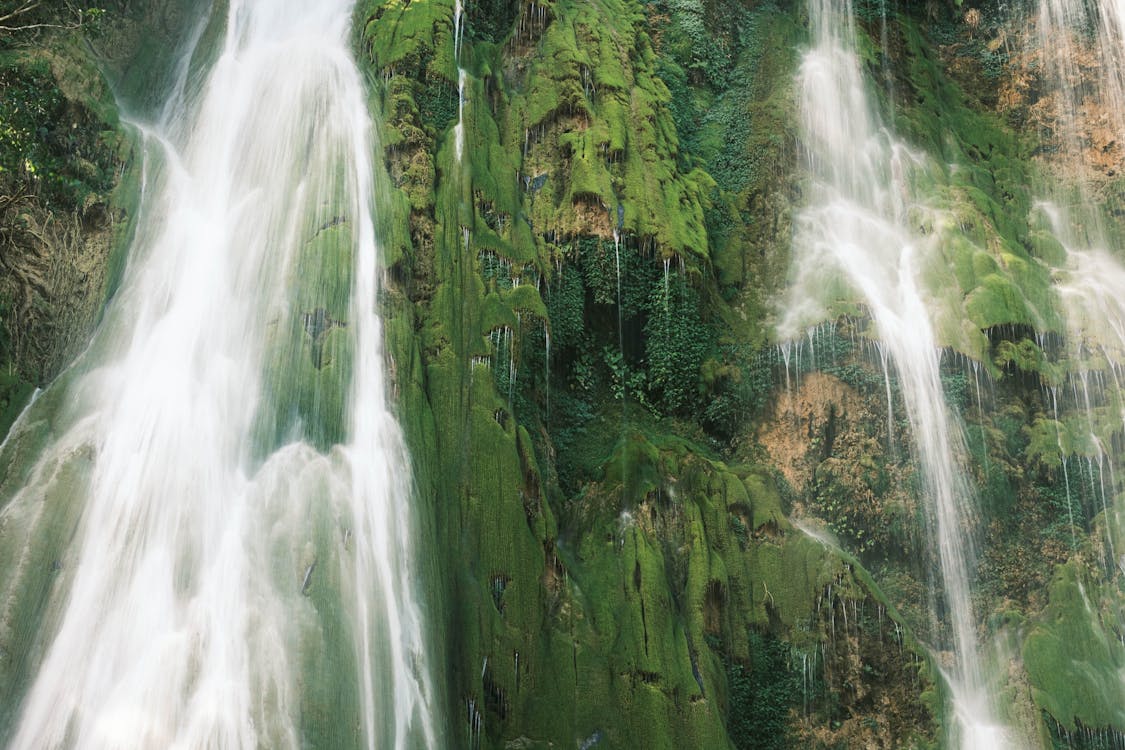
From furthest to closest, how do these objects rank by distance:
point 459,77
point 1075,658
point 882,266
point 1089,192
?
1. point 1089,192
2. point 882,266
3. point 459,77
4. point 1075,658

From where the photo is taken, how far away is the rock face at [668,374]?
12.3 meters

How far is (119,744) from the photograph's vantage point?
31.1ft

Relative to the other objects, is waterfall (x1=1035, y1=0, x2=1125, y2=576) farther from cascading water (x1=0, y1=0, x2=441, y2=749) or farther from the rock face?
cascading water (x1=0, y1=0, x2=441, y2=749)

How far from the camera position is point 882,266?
17.7m

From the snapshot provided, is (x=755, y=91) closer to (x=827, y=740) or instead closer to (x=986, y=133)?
(x=986, y=133)

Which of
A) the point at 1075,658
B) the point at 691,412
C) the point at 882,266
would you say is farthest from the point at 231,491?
the point at 1075,658

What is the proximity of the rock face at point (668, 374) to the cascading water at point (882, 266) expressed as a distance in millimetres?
271

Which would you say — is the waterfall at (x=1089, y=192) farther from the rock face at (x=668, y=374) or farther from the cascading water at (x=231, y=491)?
the cascading water at (x=231, y=491)

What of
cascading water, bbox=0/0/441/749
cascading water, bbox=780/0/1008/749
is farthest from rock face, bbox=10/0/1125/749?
cascading water, bbox=0/0/441/749

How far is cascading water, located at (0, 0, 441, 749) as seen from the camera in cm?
996

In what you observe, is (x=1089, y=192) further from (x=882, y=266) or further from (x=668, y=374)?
(x=668, y=374)

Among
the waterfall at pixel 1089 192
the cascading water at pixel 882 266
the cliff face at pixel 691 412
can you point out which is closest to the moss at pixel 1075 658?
the cliff face at pixel 691 412

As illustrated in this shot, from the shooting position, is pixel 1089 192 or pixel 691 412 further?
pixel 1089 192

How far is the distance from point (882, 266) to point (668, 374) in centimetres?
507
